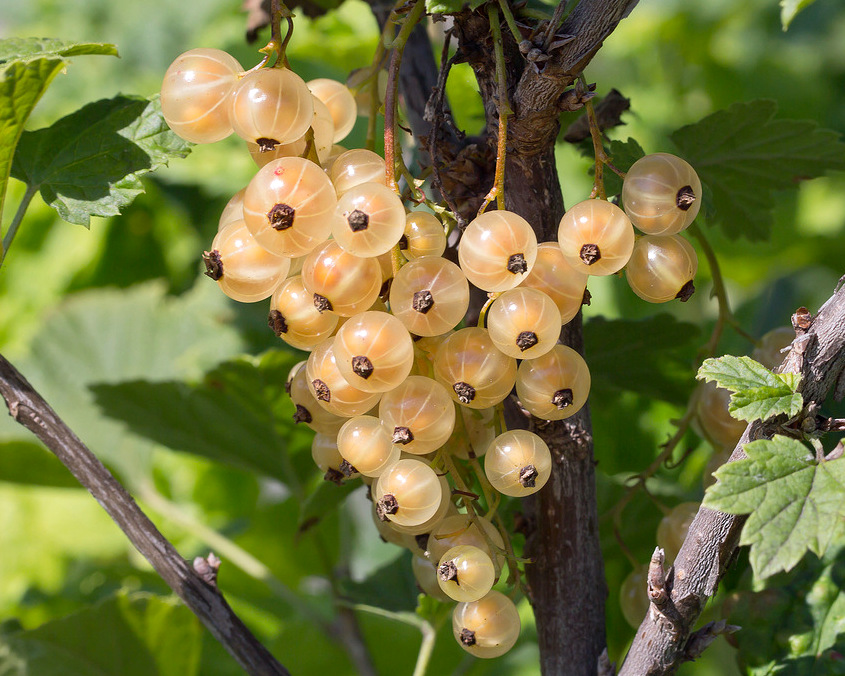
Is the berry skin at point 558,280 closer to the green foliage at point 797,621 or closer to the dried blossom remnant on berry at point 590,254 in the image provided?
the dried blossom remnant on berry at point 590,254

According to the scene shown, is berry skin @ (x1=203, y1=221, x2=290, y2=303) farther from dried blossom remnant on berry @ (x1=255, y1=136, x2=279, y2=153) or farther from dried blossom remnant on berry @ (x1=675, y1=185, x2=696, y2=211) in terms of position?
dried blossom remnant on berry @ (x1=675, y1=185, x2=696, y2=211)

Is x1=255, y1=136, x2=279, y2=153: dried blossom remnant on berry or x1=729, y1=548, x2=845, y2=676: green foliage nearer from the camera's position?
x1=255, y1=136, x2=279, y2=153: dried blossom remnant on berry

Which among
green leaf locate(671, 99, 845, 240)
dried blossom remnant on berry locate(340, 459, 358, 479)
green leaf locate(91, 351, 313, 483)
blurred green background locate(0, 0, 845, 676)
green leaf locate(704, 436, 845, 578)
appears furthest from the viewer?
blurred green background locate(0, 0, 845, 676)

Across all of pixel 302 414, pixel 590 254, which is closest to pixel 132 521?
pixel 302 414

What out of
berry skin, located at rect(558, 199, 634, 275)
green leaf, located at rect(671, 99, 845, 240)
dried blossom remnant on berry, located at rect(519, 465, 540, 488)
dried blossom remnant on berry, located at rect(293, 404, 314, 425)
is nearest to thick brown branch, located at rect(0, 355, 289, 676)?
dried blossom remnant on berry, located at rect(293, 404, 314, 425)

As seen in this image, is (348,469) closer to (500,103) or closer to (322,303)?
(322,303)
